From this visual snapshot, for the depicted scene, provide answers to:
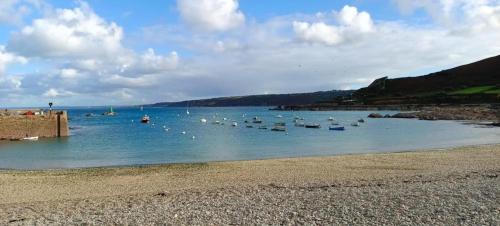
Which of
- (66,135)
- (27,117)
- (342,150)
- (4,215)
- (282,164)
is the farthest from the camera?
(66,135)

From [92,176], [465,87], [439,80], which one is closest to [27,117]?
[92,176]

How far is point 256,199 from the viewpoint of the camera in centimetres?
1568

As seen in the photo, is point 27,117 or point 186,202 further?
point 27,117

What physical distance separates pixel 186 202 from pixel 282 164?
16.2 metres

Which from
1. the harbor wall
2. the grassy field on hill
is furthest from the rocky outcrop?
the harbor wall

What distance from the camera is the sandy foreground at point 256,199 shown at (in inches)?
503

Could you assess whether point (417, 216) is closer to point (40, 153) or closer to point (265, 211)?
point (265, 211)

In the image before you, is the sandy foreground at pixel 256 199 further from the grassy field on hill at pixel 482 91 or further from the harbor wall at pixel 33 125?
the grassy field on hill at pixel 482 91

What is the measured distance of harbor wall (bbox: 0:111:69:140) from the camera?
5856 cm

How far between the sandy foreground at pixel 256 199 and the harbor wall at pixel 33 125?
114 ft

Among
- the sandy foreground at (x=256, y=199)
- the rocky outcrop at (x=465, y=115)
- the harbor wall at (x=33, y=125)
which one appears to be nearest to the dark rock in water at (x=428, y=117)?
the rocky outcrop at (x=465, y=115)

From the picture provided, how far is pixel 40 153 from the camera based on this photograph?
44469 millimetres

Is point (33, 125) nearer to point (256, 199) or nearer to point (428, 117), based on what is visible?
point (256, 199)

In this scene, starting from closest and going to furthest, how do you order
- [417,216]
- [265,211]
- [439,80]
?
[417,216] < [265,211] < [439,80]
